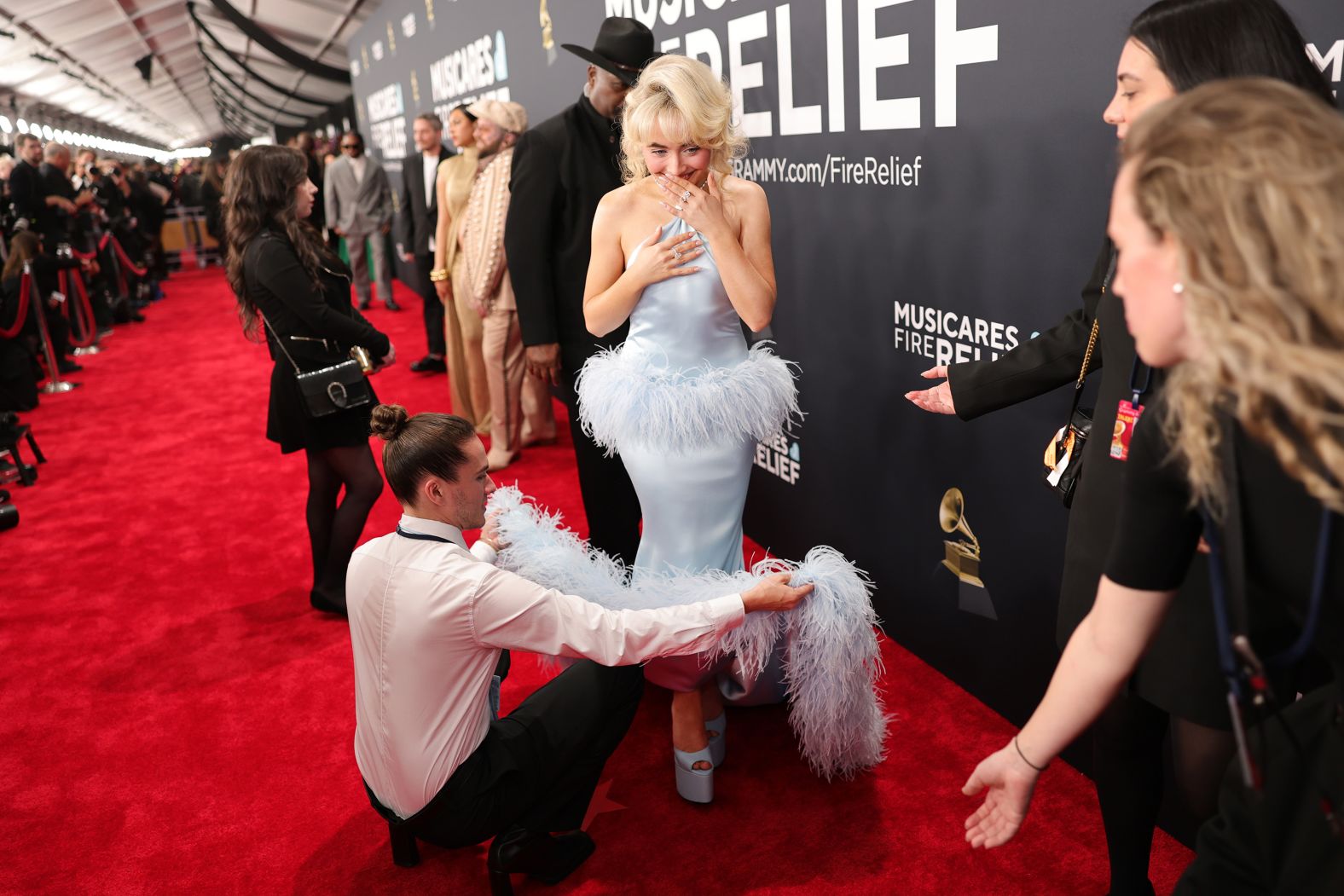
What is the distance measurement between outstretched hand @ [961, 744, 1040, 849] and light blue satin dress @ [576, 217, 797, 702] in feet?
4.01

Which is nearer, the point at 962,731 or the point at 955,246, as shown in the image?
the point at 955,246

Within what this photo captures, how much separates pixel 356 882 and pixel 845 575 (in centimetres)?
138

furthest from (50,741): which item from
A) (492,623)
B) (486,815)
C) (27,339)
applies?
(27,339)

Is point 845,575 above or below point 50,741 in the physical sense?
above

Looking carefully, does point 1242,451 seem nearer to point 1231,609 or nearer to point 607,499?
point 1231,609

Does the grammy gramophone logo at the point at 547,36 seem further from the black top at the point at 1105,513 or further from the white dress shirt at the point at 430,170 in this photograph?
the black top at the point at 1105,513

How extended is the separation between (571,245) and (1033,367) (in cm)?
184

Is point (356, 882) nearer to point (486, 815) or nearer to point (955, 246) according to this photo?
point (486, 815)

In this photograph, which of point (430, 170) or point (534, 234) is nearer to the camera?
point (534, 234)

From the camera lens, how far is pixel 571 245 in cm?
347

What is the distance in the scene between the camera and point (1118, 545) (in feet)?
3.89

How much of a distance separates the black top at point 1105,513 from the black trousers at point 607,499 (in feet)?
5.17

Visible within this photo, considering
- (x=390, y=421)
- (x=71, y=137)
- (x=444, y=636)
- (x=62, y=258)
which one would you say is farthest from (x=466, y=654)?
(x=71, y=137)

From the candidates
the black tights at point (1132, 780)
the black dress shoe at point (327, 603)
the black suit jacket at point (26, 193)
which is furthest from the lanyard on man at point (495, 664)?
the black suit jacket at point (26, 193)
